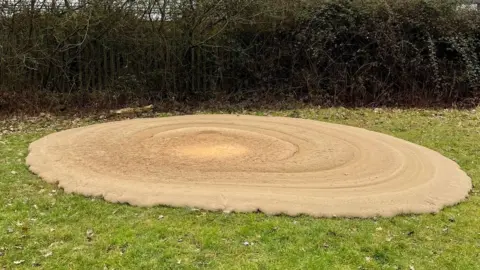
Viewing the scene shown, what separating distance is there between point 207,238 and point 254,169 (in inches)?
71.4

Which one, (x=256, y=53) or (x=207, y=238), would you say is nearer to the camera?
(x=207, y=238)

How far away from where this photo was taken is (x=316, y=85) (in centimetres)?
1142

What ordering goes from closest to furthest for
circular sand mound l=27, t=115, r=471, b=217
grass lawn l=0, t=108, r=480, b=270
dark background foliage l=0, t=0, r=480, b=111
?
grass lawn l=0, t=108, r=480, b=270 < circular sand mound l=27, t=115, r=471, b=217 < dark background foliage l=0, t=0, r=480, b=111

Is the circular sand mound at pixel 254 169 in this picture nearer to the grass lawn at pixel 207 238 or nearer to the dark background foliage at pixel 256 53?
the grass lawn at pixel 207 238

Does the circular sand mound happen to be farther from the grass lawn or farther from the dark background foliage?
the dark background foliage

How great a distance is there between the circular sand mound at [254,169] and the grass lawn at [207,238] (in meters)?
0.21

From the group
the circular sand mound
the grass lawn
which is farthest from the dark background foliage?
the grass lawn

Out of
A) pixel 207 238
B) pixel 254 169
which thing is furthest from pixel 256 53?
pixel 207 238

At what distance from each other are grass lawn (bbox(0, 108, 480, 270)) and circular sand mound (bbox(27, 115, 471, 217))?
21 centimetres

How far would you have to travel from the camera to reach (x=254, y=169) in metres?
5.71

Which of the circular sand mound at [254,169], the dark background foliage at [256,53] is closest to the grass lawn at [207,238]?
the circular sand mound at [254,169]

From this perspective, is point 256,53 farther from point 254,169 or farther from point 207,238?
point 207,238

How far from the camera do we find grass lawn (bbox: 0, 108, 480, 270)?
3674 mm

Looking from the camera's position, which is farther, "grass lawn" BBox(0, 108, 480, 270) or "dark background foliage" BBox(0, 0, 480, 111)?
"dark background foliage" BBox(0, 0, 480, 111)
